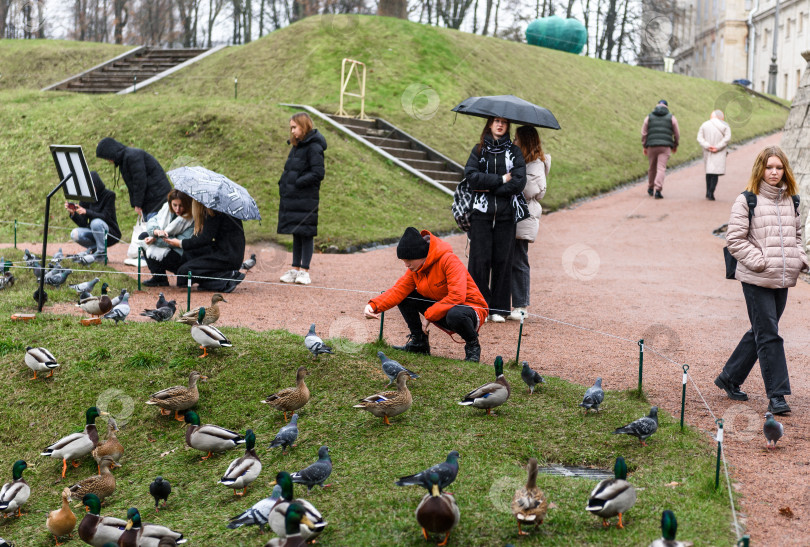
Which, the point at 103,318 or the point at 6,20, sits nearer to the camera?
the point at 103,318

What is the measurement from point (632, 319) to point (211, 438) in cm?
638

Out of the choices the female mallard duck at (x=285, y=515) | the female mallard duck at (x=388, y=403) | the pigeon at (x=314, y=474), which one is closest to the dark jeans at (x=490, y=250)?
the female mallard duck at (x=388, y=403)

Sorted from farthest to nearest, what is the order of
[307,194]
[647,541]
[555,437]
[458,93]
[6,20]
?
1. [6,20]
2. [458,93]
3. [307,194]
4. [555,437]
5. [647,541]

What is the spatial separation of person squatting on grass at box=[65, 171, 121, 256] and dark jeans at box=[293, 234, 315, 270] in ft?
9.81

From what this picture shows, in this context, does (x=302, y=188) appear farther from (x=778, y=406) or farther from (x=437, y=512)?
(x=437, y=512)

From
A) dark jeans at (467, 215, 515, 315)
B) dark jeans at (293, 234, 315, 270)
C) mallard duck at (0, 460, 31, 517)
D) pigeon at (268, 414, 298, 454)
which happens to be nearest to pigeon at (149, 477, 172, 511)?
pigeon at (268, 414, 298, 454)

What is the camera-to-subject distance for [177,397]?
704cm

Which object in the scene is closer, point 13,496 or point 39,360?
point 13,496

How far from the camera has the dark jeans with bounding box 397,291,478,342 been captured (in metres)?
7.81

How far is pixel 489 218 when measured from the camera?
959cm

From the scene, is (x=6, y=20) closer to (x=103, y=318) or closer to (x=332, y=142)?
(x=332, y=142)

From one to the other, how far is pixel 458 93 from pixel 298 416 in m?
21.4

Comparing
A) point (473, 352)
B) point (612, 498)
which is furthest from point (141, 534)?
point (473, 352)

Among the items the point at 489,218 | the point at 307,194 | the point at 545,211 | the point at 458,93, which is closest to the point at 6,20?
the point at 458,93
